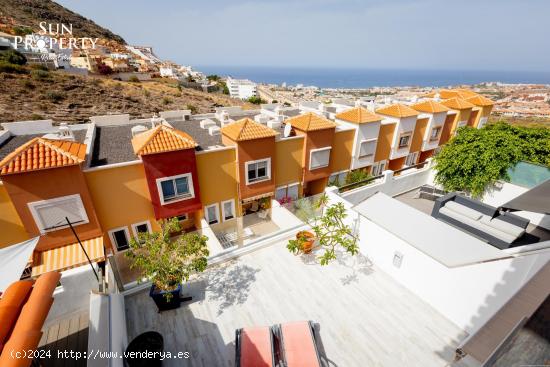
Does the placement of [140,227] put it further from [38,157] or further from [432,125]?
[432,125]

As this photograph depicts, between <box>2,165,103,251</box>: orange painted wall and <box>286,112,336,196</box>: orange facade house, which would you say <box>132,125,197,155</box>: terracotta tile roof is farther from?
<box>286,112,336,196</box>: orange facade house

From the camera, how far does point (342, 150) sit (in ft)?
77.5

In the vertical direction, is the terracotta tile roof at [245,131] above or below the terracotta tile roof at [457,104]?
below

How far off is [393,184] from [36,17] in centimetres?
14609

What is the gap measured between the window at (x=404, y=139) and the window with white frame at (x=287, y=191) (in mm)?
12790

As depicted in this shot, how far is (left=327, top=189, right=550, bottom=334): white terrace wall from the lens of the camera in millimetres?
9742

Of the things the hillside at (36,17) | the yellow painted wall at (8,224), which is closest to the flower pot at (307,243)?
the yellow painted wall at (8,224)

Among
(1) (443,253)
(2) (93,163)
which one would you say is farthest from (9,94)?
(1) (443,253)

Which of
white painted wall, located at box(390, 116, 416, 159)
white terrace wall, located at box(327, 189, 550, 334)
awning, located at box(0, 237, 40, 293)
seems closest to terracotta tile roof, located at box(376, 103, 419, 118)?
white painted wall, located at box(390, 116, 416, 159)

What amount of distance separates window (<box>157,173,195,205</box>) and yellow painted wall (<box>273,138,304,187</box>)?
664cm

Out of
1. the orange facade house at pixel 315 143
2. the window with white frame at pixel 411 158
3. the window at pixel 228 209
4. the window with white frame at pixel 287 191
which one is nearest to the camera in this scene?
the window at pixel 228 209

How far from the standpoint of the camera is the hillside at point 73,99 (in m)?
47.9

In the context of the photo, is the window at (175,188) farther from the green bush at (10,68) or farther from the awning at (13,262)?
the green bush at (10,68)

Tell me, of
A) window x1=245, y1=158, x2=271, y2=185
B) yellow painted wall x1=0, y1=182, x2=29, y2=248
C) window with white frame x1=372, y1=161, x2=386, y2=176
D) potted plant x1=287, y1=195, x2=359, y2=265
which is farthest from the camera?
window with white frame x1=372, y1=161, x2=386, y2=176
